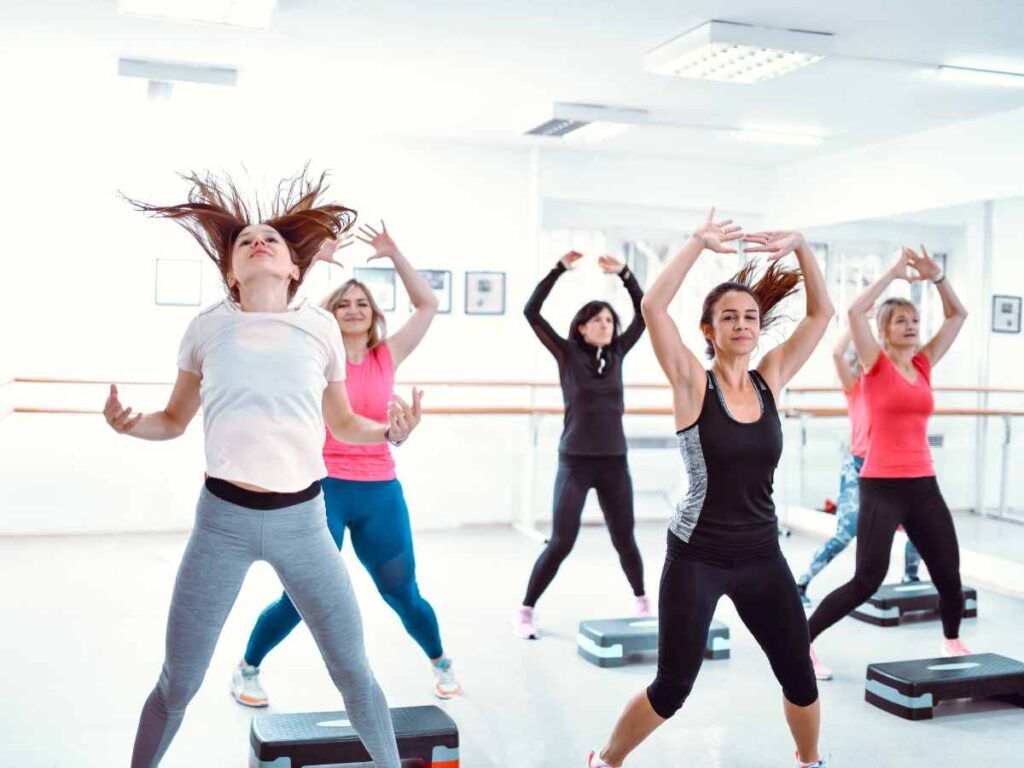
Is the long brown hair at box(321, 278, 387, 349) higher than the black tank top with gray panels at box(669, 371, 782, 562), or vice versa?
the long brown hair at box(321, 278, 387, 349)

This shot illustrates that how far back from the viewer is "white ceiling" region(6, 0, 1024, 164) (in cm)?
428

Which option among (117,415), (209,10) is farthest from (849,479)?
(117,415)

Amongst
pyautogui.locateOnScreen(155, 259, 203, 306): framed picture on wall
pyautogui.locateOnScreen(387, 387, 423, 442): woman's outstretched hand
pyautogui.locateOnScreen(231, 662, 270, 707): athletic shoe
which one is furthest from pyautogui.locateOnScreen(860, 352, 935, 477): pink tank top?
pyautogui.locateOnScreen(155, 259, 203, 306): framed picture on wall

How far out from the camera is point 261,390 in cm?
239

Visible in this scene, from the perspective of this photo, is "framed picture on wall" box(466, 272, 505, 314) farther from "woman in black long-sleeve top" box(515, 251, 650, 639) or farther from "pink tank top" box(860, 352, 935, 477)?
"pink tank top" box(860, 352, 935, 477)

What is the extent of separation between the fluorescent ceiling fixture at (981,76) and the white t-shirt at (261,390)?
12.3ft

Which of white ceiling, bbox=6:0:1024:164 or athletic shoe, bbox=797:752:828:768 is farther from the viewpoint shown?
white ceiling, bbox=6:0:1024:164

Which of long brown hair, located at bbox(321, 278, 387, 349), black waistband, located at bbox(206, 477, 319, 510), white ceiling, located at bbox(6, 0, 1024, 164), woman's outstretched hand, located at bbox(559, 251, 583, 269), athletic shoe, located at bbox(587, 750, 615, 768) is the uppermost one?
white ceiling, located at bbox(6, 0, 1024, 164)

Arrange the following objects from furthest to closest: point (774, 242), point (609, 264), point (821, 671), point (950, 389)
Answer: point (950, 389), point (609, 264), point (821, 671), point (774, 242)

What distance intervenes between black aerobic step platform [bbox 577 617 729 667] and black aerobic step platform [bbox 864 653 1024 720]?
63 cm

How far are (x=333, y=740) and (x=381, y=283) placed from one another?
4.59m

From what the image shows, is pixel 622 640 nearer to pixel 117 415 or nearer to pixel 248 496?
pixel 248 496

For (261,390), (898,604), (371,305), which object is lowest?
(898,604)

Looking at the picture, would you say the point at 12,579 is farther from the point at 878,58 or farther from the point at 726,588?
the point at 878,58
